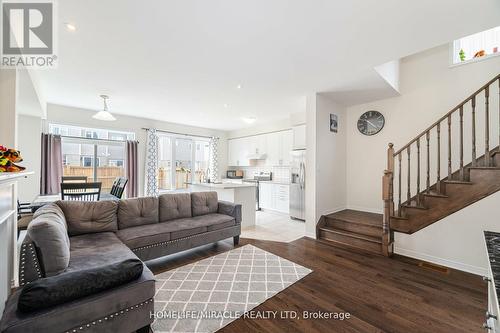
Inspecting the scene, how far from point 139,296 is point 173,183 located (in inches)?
225

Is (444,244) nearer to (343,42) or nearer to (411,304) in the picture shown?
(411,304)

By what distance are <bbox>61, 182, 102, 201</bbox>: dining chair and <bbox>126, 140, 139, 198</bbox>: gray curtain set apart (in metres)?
1.66

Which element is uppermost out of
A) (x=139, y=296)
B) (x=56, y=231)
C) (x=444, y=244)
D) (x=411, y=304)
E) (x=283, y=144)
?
(x=283, y=144)

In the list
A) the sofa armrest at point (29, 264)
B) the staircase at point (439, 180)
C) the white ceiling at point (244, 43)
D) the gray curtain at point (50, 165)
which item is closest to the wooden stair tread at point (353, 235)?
the staircase at point (439, 180)

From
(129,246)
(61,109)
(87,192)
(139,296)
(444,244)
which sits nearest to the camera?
(139,296)

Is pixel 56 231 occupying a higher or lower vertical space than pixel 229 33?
lower

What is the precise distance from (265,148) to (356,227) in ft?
12.3

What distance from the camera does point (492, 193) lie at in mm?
2533

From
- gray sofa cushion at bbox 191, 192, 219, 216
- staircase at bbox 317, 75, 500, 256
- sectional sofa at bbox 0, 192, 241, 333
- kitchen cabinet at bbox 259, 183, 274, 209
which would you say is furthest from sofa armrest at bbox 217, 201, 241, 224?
kitchen cabinet at bbox 259, 183, 274, 209

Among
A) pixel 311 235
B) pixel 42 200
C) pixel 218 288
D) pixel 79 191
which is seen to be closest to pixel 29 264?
pixel 218 288

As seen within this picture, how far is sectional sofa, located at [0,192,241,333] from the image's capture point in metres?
1.20

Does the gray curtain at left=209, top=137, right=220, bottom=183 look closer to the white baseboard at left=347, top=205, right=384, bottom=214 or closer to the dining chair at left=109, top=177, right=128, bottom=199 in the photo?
the dining chair at left=109, top=177, right=128, bottom=199

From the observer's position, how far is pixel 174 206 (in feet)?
11.0

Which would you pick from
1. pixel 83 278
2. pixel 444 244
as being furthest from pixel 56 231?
pixel 444 244
